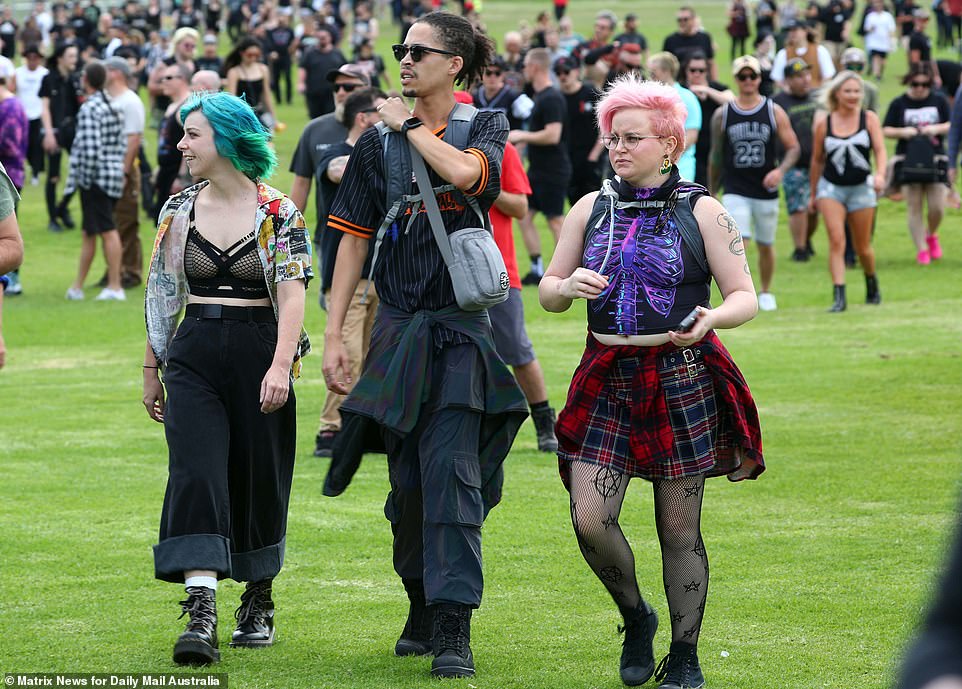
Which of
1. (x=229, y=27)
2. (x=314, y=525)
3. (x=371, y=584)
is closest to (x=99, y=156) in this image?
(x=314, y=525)

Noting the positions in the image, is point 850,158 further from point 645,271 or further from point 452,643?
point 452,643

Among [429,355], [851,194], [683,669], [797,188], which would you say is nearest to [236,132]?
[429,355]

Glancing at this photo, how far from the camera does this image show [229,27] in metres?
47.6

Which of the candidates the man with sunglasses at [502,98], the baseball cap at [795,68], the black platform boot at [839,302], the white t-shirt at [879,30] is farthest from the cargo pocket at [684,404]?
the white t-shirt at [879,30]

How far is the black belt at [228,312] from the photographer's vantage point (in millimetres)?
5270

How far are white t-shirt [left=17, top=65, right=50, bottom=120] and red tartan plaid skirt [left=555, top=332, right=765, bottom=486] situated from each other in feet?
60.6

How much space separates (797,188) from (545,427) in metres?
9.74

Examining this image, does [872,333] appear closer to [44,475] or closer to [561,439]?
[44,475]

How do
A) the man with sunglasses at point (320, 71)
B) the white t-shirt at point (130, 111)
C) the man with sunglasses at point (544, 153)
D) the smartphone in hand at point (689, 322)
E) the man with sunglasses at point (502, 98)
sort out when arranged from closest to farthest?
the smartphone in hand at point (689, 322) < the white t-shirt at point (130, 111) < the man with sunglasses at point (544, 153) < the man with sunglasses at point (502, 98) < the man with sunglasses at point (320, 71)

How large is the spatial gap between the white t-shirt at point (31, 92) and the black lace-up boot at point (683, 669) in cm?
1874

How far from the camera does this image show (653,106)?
15.8 feet

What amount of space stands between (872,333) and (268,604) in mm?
9048

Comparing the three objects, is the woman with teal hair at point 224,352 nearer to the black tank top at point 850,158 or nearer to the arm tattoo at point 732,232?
the arm tattoo at point 732,232

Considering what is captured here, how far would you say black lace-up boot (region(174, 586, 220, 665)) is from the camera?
5.06 meters
